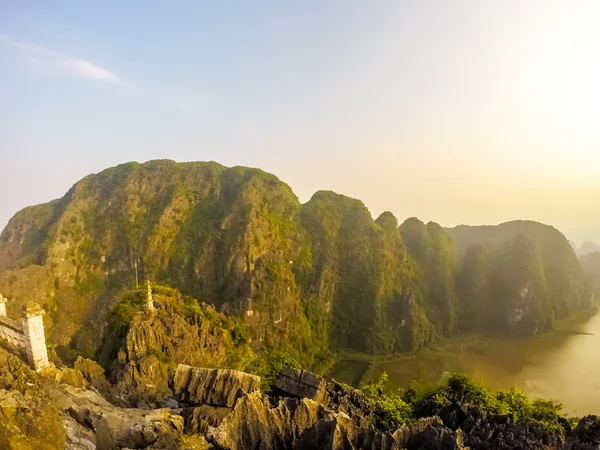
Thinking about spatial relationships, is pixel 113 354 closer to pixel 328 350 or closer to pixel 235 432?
pixel 235 432

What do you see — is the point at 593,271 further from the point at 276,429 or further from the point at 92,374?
the point at 92,374

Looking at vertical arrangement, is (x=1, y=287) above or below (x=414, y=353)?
above

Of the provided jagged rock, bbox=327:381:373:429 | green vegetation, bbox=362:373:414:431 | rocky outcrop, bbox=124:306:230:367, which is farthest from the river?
jagged rock, bbox=327:381:373:429

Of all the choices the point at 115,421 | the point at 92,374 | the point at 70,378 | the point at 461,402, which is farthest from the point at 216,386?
the point at 461,402

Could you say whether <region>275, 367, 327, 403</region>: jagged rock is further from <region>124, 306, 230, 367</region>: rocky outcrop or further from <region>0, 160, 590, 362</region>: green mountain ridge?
<region>0, 160, 590, 362</region>: green mountain ridge

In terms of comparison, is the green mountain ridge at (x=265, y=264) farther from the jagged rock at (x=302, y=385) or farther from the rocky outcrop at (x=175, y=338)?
the jagged rock at (x=302, y=385)

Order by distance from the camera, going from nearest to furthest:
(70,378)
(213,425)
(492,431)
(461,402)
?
1. (213,425)
2. (492,431)
3. (70,378)
4. (461,402)

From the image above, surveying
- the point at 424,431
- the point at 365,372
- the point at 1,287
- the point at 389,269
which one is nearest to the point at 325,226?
the point at 389,269
